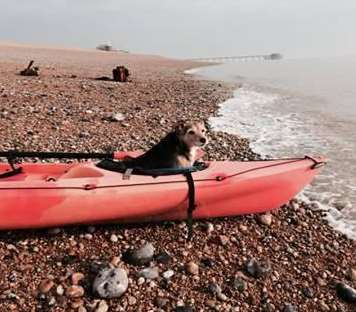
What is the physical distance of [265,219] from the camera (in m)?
6.58

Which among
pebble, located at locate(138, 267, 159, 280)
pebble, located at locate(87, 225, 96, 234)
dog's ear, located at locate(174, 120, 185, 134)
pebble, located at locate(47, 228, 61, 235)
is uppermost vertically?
dog's ear, located at locate(174, 120, 185, 134)

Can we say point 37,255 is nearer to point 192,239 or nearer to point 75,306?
point 75,306

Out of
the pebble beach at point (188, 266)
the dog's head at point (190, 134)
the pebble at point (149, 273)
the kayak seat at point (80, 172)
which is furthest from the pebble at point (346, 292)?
the kayak seat at point (80, 172)

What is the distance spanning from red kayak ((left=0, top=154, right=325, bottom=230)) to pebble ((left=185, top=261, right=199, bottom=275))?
2.82 feet

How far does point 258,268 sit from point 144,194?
169cm

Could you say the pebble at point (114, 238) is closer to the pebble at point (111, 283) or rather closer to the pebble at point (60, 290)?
the pebble at point (111, 283)

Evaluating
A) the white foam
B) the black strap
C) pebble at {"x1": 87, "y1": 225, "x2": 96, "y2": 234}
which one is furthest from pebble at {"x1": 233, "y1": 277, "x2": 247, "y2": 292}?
the white foam

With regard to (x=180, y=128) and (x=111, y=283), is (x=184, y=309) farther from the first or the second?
(x=180, y=128)

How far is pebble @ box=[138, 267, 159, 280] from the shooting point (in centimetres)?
511

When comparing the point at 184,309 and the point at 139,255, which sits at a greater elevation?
the point at 139,255

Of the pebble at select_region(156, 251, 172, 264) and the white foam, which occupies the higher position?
the pebble at select_region(156, 251, 172, 264)

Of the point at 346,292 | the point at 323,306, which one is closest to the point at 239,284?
the point at 323,306

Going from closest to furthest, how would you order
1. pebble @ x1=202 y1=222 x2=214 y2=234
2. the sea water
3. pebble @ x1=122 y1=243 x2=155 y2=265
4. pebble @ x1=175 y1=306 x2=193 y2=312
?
1. pebble @ x1=175 y1=306 x2=193 y2=312
2. pebble @ x1=122 y1=243 x2=155 y2=265
3. pebble @ x1=202 y1=222 x2=214 y2=234
4. the sea water

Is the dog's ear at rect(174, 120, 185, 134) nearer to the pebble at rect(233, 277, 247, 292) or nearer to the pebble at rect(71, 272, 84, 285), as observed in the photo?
the pebble at rect(233, 277, 247, 292)
